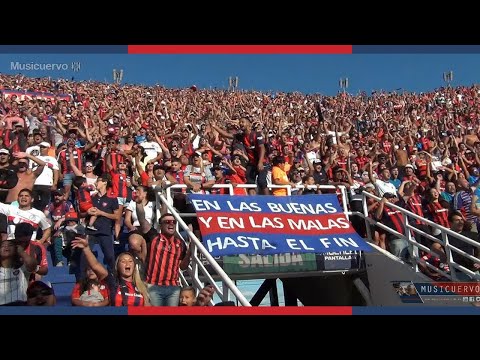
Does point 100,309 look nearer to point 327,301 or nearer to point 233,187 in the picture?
point 233,187

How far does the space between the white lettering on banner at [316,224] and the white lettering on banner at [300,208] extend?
0.25 ft

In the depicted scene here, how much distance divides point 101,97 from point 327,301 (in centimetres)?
311

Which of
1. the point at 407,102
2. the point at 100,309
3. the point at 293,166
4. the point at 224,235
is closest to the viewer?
the point at 100,309

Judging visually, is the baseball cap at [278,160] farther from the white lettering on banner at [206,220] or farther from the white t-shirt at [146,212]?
the white t-shirt at [146,212]

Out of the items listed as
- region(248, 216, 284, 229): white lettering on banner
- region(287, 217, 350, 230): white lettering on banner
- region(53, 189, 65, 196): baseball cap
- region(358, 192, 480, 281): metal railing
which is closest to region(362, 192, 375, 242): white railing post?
region(358, 192, 480, 281): metal railing

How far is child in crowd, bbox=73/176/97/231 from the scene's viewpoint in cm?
444

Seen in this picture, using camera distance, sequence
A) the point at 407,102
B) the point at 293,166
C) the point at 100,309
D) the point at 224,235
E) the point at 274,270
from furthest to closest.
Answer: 1. the point at 407,102
2. the point at 293,166
3. the point at 274,270
4. the point at 224,235
5. the point at 100,309

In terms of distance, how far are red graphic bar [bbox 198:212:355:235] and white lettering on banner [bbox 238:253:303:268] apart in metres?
0.39

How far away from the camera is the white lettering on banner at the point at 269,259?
193 inches

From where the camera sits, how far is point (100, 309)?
391cm

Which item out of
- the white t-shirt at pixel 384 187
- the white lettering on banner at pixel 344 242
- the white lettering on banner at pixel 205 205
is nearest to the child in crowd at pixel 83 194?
the white lettering on banner at pixel 205 205
